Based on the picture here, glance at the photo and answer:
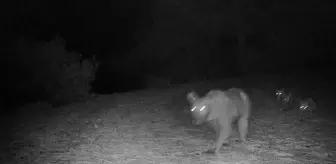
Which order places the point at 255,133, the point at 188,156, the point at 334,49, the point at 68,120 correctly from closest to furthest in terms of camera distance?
the point at 188,156, the point at 255,133, the point at 68,120, the point at 334,49

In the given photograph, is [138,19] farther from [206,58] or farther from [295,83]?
[295,83]

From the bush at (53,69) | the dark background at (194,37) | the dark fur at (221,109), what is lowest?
the dark fur at (221,109)

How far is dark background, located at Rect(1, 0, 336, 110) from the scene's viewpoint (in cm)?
2272

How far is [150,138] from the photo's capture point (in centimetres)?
782

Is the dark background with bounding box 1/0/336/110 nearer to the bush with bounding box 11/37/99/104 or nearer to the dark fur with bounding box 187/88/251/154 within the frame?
the bush with bounding box 11/37/99/104

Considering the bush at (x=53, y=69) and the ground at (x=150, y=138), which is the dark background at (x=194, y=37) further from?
the ground at (x=150, y=138)

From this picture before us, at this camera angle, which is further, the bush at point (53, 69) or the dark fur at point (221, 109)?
the bush at point (53, 69)

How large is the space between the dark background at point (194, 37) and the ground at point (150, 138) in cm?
1092

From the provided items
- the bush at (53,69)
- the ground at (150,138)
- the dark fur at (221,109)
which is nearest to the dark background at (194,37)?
the bush at (53,69)

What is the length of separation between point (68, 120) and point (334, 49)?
76.9 feet

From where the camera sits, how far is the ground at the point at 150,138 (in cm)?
640

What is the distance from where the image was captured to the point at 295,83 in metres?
16.8

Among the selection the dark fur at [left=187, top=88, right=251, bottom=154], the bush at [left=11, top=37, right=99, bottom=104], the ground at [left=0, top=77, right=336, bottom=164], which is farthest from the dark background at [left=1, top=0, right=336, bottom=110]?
the dark fur at [left=187, top=88, right=251, bottom=154]

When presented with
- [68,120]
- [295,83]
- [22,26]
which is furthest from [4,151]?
[295,83]
